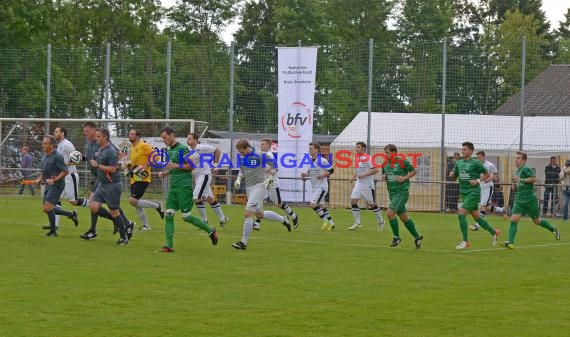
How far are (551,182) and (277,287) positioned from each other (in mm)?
21532

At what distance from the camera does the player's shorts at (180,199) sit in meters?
17.7

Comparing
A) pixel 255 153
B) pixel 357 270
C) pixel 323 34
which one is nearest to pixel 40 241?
pixel 255 153

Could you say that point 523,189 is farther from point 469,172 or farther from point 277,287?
point 277,287

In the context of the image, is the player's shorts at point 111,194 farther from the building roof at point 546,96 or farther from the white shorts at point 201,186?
the building roof at point 546,96

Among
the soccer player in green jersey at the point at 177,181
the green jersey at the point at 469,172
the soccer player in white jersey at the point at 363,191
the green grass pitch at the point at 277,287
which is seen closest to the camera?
the green grass pitch at the point at 277,287

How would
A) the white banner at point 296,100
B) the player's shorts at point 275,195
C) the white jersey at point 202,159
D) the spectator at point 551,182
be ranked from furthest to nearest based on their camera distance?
the white banner at point 296,100 → the spectator at point 551,182 → the player's shorts at point 275,195 → the white jersey at point 202,159

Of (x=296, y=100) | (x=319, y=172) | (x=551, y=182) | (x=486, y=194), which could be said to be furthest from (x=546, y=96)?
(x=319, y=172)

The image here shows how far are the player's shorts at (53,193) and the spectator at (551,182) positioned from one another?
17379 mm

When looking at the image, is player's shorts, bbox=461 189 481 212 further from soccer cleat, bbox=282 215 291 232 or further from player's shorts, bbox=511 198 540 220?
soccer cleat, bbox=282 215 291 232

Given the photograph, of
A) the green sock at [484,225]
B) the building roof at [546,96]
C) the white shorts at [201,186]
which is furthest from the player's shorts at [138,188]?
the building roof at [546,96]

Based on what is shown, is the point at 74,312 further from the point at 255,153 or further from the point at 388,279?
the point at 255,153

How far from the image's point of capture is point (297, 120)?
Result: 33812 millimetres

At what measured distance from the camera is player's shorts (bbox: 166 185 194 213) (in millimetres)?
17719

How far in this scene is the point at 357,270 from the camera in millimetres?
15516
